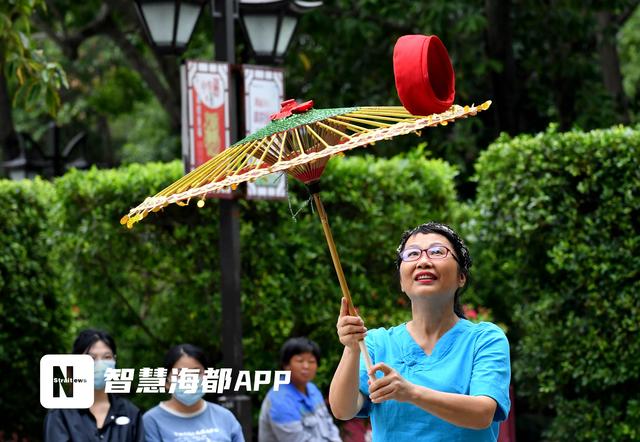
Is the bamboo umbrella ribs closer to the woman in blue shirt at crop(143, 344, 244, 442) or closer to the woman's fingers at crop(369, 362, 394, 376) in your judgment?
the woman's fingers at crop(369, 362, 394, 376)

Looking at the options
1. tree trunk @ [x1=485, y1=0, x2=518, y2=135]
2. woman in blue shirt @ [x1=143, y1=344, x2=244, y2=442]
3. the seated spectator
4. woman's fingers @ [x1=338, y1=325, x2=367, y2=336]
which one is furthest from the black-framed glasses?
tree trunk @ [x1=485, y1=0, x2=518, y2=135]

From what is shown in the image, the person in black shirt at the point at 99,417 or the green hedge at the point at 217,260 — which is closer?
the person in black shirt at the point at 99,417

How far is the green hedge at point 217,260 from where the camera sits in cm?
1105

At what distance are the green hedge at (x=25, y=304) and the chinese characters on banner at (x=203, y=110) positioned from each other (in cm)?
272

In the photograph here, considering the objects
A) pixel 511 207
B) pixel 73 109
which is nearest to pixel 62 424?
pixel 511 207

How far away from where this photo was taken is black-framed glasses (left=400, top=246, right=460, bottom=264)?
4.55 m

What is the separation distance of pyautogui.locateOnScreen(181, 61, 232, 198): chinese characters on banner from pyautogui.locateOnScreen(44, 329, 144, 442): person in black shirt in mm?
2122

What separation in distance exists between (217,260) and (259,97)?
2085mm

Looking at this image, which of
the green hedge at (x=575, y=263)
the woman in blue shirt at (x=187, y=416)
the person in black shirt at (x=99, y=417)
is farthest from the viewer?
the green hedge at (x=575, y=263)

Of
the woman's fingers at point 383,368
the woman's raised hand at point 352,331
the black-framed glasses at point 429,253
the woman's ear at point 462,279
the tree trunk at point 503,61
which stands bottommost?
the woman's fingers at point 383,368

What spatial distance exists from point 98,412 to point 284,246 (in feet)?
12.6

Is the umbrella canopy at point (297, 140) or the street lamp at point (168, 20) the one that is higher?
the street lamp at point (168, 20)

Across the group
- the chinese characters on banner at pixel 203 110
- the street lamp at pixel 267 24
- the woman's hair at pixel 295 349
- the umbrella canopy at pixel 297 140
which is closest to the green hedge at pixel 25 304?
the chinese characters on banner at pixel 203 110

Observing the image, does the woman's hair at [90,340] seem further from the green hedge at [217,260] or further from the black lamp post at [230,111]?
the green hedge at [217,260]
